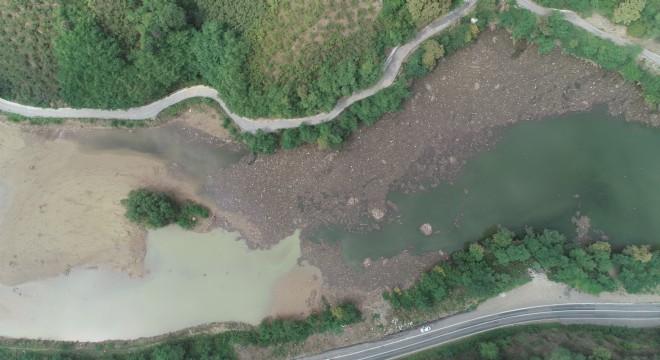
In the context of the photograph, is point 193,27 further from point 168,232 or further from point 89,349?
point 89,349

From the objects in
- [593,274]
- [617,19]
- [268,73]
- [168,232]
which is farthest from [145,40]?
[593,274]

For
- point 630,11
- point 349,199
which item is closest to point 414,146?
point 349,199

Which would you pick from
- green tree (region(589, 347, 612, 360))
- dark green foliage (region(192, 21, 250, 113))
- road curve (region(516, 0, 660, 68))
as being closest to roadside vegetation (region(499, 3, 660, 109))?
road curve (region(516, 0, 660, 68))

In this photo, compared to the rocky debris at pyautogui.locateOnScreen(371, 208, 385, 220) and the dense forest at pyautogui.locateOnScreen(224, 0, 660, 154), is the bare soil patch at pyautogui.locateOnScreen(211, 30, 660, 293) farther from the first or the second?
the dense forest at pyautogui.locateOnScreen(224, 0, 660, 154)

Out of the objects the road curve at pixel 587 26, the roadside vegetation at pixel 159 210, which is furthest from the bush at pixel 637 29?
the roadside vegetation at pixel 159 210

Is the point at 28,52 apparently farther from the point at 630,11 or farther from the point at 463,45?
the point at 630,11

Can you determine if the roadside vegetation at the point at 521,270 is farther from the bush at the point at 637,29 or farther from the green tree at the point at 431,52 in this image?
the bush at the point at 637,29
